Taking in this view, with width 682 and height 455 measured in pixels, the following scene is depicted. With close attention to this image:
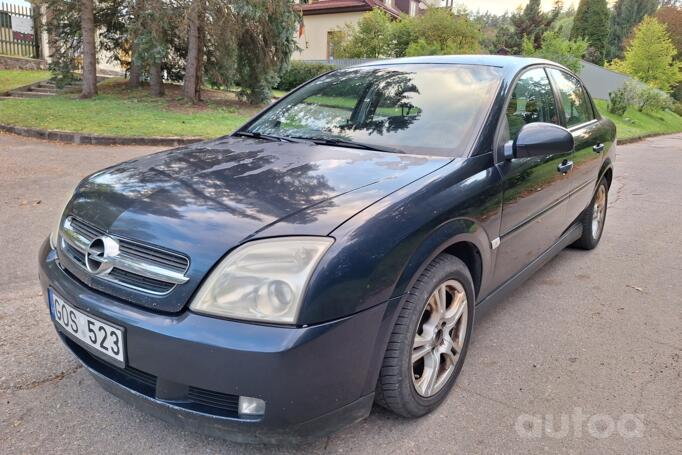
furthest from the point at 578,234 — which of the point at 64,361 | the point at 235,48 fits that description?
the point at 235,48

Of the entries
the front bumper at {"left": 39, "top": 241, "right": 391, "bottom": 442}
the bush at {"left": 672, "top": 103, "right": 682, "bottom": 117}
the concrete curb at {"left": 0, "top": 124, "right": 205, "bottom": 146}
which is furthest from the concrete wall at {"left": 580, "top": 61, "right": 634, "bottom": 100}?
the front bumper at {"left": 39, "top": 241, "right": 391, "bottom": 442}

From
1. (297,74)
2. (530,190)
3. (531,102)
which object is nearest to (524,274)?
(530,190)

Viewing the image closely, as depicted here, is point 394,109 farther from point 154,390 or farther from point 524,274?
point 154,390

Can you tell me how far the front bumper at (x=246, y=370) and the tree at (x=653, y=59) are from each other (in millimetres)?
35886

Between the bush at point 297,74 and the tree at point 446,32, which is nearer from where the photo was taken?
the bush at point 297,74

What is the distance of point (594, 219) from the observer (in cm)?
460

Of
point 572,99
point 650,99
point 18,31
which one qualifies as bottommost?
point 572,99

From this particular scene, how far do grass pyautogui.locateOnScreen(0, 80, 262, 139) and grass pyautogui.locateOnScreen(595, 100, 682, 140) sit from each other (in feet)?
44.8

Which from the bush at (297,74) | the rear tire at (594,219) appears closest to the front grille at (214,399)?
the rear tire at (594,219)

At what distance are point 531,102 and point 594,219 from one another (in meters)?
1.88

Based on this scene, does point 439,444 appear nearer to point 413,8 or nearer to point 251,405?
point 251,405

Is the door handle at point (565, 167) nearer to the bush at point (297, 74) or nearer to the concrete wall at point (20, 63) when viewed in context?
the concrete wall at point (20, 63)

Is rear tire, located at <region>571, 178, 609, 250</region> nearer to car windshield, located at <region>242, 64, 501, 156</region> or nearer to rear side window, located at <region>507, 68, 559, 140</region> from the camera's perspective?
rear side window, located at <region>507, 68, 559, 140</region>

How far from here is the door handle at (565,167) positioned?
3266mm
